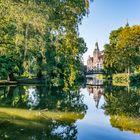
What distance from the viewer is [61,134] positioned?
1723 centimetres

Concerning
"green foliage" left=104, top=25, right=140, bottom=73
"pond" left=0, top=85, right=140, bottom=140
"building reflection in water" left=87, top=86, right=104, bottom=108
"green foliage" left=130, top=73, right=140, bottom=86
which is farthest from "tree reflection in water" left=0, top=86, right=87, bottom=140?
"green foliage" left=104, top=25, right=140, bottom=73

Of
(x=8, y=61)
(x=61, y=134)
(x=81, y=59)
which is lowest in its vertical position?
(x=61, y=134)

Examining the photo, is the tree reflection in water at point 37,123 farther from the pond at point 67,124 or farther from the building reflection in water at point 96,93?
the building reflection in water at point 96,93

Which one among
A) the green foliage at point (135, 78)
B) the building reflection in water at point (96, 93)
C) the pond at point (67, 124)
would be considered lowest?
the pond at point (67, 124)

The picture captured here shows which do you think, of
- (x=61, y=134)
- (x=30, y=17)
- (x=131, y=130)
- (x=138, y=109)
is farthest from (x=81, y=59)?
(x=138, y=109)

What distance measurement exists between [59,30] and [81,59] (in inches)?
65.0

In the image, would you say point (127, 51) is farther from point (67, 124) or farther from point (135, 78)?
point (67, 124)

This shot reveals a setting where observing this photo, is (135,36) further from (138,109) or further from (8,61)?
(138,109)

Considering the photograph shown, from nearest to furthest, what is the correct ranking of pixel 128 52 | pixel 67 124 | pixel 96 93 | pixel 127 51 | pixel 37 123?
pixel 37 123 → pixel 67 124 → pixel 96 93 → pixel 128 52 → pixel 127 51

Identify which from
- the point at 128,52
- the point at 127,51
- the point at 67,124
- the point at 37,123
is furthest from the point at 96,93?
the point at 127,51

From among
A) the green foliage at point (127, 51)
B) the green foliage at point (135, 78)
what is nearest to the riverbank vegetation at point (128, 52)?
the green foliage at point (127, 51)

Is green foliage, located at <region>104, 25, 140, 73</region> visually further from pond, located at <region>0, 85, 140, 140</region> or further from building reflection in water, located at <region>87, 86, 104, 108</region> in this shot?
pond, located at <region>0, 85, 140, 140</region>

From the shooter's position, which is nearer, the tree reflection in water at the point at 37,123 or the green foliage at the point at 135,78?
the tree reflection in water at the point at 37,123

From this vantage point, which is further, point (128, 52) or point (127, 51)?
point (127, 51)
